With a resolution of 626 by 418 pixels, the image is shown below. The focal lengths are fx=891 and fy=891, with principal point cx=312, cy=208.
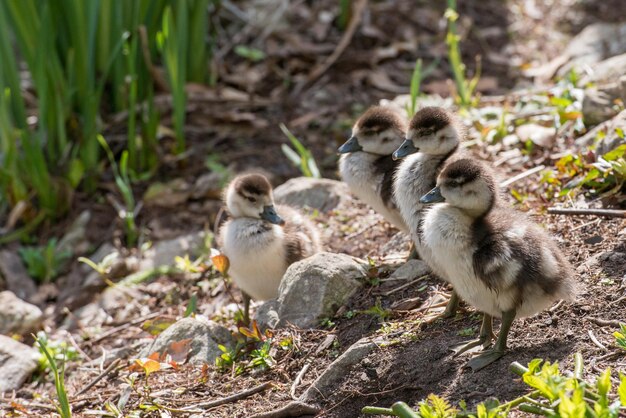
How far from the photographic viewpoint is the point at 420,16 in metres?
9.57

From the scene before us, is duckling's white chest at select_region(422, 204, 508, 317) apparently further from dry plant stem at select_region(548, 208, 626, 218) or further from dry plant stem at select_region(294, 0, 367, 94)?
dry plant stem at select_region(294, 0, 367, 94)

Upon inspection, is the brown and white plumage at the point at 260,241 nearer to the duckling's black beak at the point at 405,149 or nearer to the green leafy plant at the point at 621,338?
the duckling's black beak at the point at 405,149

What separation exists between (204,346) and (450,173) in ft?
5.66

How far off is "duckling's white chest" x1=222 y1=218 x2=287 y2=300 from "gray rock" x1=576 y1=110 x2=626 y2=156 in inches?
78.8

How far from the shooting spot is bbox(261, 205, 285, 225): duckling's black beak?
17.3 feet

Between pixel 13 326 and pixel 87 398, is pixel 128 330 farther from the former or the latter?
pixel 87 398

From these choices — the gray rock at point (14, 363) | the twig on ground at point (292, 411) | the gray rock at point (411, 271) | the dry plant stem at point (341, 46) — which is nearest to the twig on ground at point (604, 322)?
the gray rock at point (411, 271)

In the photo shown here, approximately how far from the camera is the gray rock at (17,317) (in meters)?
6.18

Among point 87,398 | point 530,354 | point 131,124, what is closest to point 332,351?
point 530,354

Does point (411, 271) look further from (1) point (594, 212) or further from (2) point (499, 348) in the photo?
(2) point (499, 348)

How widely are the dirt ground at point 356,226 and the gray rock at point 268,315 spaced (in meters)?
0.19

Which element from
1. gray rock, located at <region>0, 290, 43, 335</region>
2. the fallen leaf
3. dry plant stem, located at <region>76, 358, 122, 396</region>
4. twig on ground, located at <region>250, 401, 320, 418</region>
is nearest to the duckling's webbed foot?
twig on ground, located at <region>250, 401, 320, 418</region>

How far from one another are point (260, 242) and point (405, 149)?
1.02 metres

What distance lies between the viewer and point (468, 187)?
4023mm
